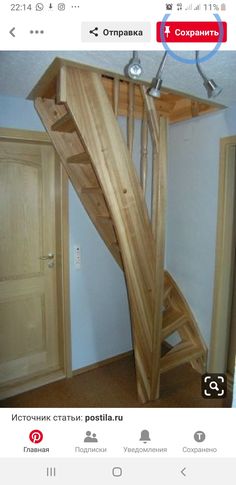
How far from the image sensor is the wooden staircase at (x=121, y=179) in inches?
48.4

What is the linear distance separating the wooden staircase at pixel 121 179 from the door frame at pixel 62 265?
101mm

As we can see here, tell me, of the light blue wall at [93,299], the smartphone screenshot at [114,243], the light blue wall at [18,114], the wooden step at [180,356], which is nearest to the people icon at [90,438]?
the smartphone screenshot at [114,243]

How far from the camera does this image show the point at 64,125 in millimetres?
1471

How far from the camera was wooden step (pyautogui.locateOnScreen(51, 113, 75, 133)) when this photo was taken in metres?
1.35

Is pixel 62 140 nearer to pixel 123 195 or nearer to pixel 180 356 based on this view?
pixel 123 195

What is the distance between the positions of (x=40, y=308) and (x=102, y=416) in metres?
1.24

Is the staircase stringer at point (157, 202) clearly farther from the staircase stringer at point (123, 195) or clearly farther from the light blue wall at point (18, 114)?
the light blue wall at point (18, 114)

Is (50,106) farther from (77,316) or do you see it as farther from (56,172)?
(77,316)

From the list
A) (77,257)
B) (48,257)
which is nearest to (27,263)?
(48,257)

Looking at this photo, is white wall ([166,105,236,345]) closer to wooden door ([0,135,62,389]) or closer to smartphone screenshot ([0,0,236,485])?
smartphone screenshot ([0,0,236,485])

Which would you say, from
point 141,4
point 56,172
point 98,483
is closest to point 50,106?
point 56,172

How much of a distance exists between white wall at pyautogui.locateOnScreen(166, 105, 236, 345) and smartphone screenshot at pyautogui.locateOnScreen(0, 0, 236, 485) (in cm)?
1

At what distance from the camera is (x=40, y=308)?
6.32 feet

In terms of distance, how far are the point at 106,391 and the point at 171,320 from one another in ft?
2.19
